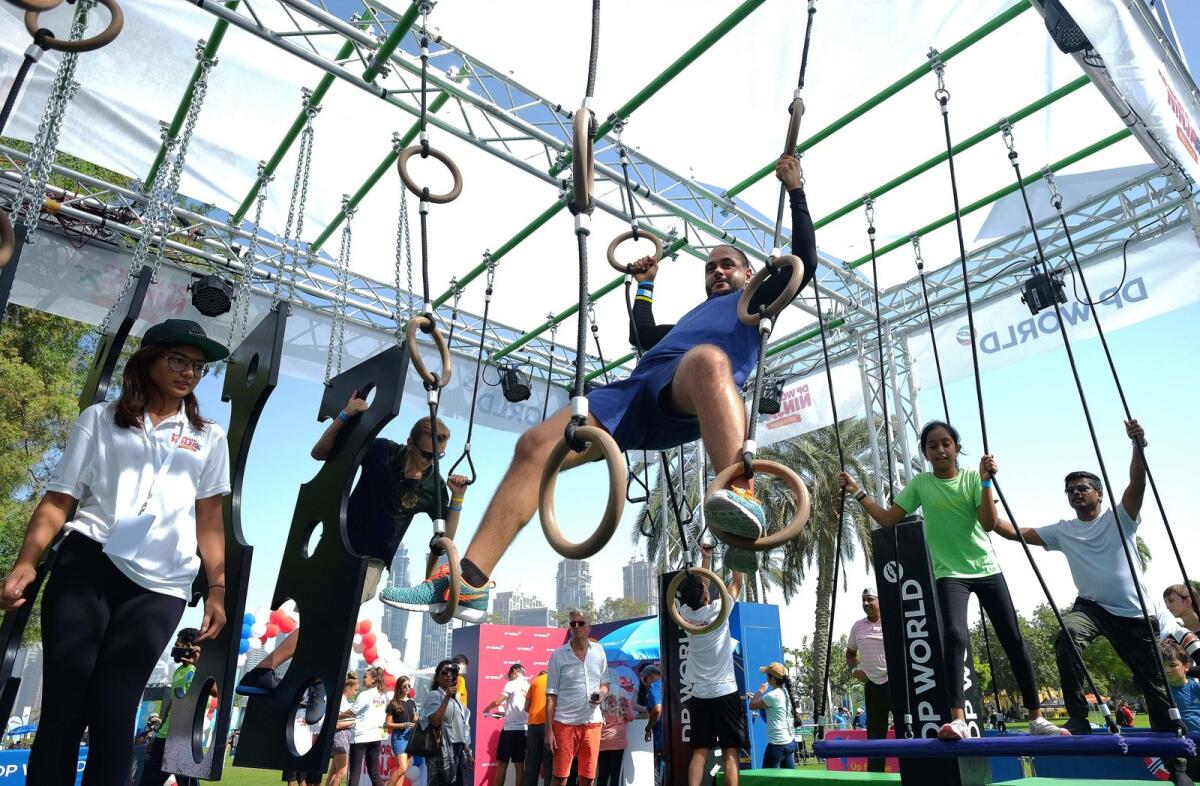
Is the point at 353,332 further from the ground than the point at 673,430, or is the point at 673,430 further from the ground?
the point at 353,332

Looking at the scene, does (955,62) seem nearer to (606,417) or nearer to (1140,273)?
(1140,273)

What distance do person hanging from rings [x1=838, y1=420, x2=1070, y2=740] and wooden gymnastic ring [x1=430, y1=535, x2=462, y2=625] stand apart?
1.98 metres

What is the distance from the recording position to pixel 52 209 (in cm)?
653

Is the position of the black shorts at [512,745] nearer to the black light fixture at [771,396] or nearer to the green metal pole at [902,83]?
the black light fixture at [771,396]

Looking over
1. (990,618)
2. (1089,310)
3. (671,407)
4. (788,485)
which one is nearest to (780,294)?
(671,407)

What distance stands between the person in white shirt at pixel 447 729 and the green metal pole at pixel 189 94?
5016 millimetres

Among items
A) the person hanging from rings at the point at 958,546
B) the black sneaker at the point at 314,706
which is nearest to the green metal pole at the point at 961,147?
the person hanging from rings at the point at 958,546

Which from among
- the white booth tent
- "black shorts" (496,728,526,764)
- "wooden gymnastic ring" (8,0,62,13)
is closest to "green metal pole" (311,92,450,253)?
the white booth tent

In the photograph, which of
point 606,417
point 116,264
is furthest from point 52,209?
point 606,417

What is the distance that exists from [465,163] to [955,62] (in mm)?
4089

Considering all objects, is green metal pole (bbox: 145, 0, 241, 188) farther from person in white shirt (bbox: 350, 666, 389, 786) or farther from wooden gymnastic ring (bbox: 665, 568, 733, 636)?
wooden gymnastic ring (bbox: 665, 568, 733, 636)

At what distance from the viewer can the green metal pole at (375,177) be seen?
642cm

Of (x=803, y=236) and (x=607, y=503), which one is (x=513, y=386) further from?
(x=607, y=503)

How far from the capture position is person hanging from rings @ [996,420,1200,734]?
3.51m
